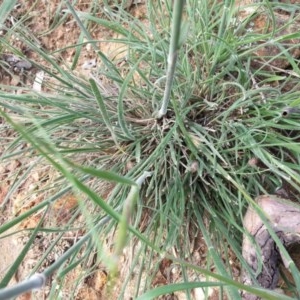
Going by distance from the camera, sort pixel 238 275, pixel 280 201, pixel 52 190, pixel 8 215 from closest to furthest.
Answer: pixel 280 201 → pixel 238 275 → pixel 52 190 → pixel 8 215

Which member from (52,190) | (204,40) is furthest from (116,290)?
(204,40)

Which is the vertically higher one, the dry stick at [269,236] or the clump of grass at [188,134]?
the clump of grass at [188,134]

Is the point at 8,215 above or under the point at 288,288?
above

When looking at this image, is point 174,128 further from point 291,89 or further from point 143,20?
point 143,20

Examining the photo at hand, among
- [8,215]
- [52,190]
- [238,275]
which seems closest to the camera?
[238,275]

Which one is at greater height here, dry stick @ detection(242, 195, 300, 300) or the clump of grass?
the clump of grass

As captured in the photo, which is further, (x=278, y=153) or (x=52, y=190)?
(x=52, y=190)

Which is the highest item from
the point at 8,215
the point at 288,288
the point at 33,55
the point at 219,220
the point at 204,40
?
the point at 33,55

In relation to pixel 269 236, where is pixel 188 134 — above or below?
above
